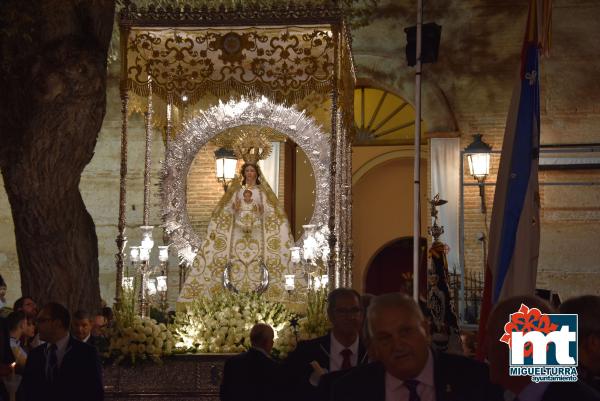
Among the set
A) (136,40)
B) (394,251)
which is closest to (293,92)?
(136,40)

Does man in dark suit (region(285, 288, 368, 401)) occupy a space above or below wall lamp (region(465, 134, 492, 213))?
below

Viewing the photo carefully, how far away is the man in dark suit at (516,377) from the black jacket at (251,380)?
3605 millimetres

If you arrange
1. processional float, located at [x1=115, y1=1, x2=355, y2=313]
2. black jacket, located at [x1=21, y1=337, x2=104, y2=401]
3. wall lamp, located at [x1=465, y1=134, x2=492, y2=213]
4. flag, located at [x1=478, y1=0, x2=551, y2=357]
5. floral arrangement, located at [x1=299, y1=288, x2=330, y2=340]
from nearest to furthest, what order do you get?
black jacket, located at [x1=21, y1=337, x2=104, y2=401], flag, located at [x1=478, y1=0, x2=551, y2=357], floral arrangement, located at [x1=299, y1=288, x2=330, y2=340], processional float, located at [x1=115, y1=1, x2=355, y2=313], wall lamp, located at [x1=465, y1=134, x2=492, y2=213]

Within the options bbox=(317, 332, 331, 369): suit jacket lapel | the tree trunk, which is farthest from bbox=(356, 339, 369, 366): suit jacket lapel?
the tree trunk

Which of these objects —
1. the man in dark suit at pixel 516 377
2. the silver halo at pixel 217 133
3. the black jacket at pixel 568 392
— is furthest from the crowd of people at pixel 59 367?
the silver halo at pixel 217 133

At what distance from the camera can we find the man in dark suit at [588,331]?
3775mm

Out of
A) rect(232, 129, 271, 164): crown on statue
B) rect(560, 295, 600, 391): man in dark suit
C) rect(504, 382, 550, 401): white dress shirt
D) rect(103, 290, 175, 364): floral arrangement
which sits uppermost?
rect(232, 129, 271, 164): crown on statue

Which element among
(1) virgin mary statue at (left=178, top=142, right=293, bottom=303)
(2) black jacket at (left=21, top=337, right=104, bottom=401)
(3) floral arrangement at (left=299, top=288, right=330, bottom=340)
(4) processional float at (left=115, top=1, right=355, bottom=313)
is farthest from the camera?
(1) virgin mary statue at (left=178, top=142, right=293, bottom=303)

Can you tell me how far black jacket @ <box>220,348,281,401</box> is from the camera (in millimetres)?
7164

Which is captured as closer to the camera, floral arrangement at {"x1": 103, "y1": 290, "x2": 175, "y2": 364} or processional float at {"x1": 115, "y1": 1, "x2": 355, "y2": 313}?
floral arrangement at {"x1": 103, "y1": 290, "x2": 175, "y2": 364}

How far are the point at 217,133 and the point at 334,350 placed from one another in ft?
32.3

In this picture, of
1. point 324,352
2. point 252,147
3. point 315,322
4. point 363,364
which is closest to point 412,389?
point 363,364

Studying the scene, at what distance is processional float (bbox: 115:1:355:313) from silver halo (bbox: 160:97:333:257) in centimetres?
2

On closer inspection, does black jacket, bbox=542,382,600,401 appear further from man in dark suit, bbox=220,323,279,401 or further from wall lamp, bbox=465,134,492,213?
wall lamp, bbox=465,134,492,213
